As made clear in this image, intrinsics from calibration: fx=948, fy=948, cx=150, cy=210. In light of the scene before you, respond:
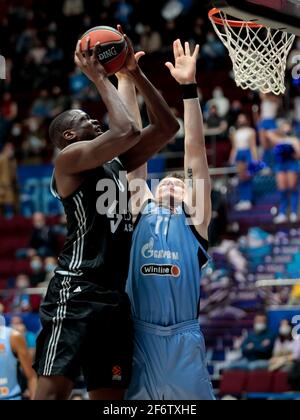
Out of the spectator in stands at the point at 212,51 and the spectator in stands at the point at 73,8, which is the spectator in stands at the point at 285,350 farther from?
the spectator in stands at the point at 73,8

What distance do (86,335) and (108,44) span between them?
4.83ft

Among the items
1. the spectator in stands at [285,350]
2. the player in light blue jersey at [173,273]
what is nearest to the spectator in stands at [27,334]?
the spectator in stands at [285,350]

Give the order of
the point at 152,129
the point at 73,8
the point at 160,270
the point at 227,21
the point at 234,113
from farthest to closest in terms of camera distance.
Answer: the point at 73,8, the point at 234,113, the point at 227,21, the point at 152,129, the point at 160,270

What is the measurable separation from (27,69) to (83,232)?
1461 cm

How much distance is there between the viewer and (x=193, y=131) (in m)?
5.34

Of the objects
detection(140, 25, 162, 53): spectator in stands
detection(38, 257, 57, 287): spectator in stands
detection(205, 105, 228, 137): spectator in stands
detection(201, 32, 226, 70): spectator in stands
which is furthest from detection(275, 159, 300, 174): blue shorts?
detection(140, 25, 162, 53): spectator in stands

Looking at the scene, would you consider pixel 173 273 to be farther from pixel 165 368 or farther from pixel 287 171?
pixel 287 171

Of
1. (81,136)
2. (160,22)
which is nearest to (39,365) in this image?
(81,136)

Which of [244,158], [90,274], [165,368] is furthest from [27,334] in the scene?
[90,274]

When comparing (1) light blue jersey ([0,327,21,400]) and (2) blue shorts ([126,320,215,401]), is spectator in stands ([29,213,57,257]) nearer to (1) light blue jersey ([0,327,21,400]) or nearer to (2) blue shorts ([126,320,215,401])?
(1) light blue jersey ([0,327,21,400])

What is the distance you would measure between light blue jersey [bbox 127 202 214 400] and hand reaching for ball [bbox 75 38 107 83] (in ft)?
3.14

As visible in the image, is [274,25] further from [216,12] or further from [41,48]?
[41,48]

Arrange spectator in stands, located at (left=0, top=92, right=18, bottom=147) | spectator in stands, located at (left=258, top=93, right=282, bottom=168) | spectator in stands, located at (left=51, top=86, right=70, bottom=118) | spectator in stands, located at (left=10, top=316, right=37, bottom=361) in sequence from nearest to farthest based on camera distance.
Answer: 1. spectator in stands, located at (left=10, top=316, right=37, bottom=361)
2. spectator in stands, located at (left=258, top=93, right=282, bottom=168)
3. spectator in stands, located at (left=51, top=86, right=70, bottom=118)
4. spectator in stands, located at (left=0, top=92, right=18, bottom=147)

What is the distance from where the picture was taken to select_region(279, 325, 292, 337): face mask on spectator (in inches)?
404
